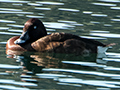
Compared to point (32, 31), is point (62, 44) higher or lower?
lower

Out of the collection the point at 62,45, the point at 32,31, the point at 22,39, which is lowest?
the point at 62,45

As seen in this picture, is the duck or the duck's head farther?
the duck's head

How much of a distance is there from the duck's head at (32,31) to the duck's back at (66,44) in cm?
55

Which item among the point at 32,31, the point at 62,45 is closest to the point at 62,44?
the point at 62,45

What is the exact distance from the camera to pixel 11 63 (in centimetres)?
Result: 978

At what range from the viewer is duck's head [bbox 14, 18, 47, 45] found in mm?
11195

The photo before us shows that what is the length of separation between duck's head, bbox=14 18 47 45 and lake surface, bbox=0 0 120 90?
55 centimetres

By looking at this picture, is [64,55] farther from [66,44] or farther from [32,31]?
[32,31]

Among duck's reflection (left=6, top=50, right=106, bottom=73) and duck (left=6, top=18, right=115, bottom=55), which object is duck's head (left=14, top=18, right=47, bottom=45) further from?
duck's reflection (left=6, top=50, right=106, bottom=73)

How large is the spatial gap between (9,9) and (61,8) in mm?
1916

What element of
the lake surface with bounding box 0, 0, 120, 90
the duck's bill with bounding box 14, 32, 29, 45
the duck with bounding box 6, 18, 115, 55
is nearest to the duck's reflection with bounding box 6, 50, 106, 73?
the lake surface with bounding box 0, 0, 120, 90

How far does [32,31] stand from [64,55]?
127cm

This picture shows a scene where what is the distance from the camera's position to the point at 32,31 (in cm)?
1135

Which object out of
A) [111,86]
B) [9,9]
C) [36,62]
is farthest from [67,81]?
[9,9]
